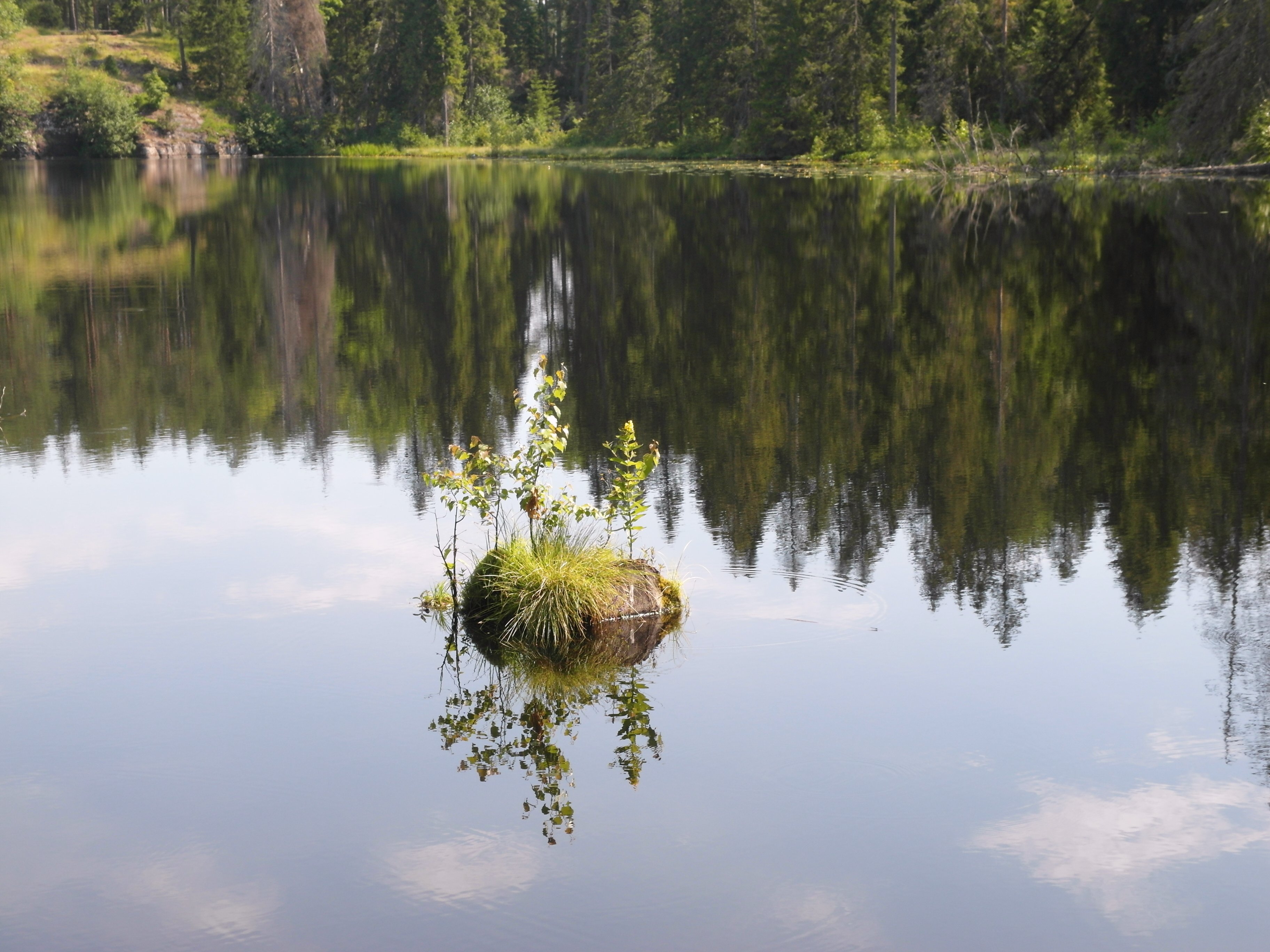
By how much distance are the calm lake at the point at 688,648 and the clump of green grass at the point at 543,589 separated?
378 mm

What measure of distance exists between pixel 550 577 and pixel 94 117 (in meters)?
84.0

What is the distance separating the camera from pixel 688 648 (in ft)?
24.4

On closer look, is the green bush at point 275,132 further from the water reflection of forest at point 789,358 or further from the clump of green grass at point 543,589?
the clump of green grass at point 543,589

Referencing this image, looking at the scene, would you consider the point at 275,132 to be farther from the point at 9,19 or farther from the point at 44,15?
the point at 44,15

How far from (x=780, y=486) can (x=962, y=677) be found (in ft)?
11.6

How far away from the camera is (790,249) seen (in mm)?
25578

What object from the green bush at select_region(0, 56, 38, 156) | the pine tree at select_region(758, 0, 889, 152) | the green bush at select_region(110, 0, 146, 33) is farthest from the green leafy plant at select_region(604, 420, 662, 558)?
the green bush at select_region(110, 0, 146, 33)

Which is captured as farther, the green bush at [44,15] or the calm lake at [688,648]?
the green bush at [44,15]

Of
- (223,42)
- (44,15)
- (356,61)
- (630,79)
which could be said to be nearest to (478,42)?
(356,61)

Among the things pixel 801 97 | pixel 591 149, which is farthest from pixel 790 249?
pixel 591 149

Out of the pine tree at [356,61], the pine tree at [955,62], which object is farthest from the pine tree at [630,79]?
the pine tree at [955,62]

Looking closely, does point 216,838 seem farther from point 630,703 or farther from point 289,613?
point 289,613

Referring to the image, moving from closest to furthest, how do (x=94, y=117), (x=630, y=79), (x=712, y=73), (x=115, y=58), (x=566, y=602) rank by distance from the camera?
(x=566, y=602)
(x=712, y=73)
(x=94, y=117)
(x=630, y=79)
(x=115, y=58)

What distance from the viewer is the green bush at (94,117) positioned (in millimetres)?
81688
